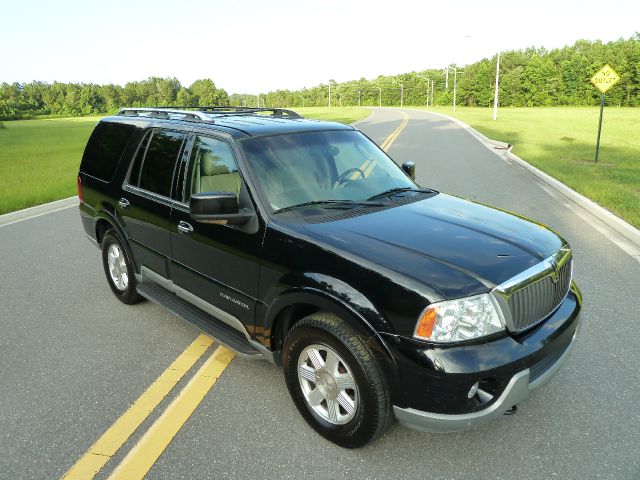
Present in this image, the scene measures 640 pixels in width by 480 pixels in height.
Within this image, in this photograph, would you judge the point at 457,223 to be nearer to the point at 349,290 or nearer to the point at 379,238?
the point at 379,238

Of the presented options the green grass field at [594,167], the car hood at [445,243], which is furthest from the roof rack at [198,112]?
the green grass field at [594,167]

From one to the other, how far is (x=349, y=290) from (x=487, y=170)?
1238cm

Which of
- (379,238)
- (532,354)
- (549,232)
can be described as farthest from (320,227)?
(549,232)

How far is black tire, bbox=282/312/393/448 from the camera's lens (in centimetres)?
254

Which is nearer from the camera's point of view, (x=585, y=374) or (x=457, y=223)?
(x=457, y=223)

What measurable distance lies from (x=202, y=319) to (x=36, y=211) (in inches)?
297

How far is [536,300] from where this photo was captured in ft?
8.90

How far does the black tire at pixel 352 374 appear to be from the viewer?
254 cm

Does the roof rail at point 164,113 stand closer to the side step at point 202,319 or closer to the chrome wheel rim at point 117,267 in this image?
the chrome wheel rim at point 117,267

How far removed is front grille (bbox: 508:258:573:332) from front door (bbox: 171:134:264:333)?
155 cm

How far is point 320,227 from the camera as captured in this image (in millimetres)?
2988

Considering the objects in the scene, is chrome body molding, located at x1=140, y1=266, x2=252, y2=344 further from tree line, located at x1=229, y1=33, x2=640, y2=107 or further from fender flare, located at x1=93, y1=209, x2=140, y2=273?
tree line, located at x1=229, y1=33, x2=640, y2=107

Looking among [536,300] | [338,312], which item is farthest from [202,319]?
[536,300]

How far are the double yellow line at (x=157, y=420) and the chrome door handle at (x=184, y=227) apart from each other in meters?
1.00
